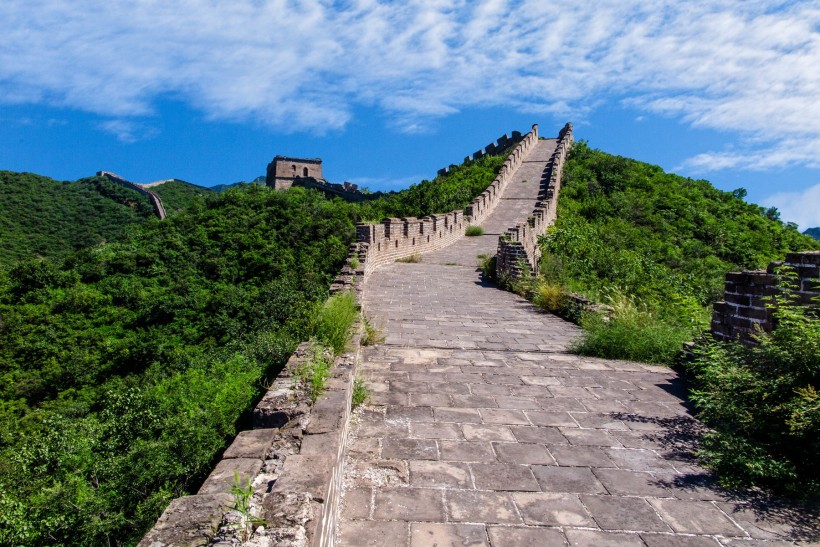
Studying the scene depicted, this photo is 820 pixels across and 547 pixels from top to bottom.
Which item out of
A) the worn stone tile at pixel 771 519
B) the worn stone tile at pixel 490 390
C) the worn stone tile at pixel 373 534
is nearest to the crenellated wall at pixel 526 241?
the worn stone tile at pixel 490 390

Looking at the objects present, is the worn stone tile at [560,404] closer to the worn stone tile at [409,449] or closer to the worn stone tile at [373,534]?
the worn stone tile at [409,449]

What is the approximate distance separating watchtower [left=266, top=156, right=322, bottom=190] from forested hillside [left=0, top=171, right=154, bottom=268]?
14785 millimetres

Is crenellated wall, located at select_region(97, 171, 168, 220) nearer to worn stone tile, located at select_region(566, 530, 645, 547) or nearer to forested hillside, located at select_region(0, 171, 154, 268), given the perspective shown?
forested hillside, located at select_region(0, 171, 154, 268)

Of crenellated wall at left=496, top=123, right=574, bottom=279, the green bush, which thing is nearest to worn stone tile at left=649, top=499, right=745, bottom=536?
the green bush

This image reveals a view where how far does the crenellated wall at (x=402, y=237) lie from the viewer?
35.2 feet

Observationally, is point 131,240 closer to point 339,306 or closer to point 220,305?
point 220,305

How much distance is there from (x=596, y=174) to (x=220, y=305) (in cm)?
2336

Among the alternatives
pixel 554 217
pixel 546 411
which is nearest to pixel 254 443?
pixel 546 411

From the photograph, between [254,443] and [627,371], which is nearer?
[254,443]

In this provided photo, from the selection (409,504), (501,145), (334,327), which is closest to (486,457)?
(409,504)

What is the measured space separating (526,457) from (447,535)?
3.37ft

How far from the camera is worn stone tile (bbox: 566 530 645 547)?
7.63ft

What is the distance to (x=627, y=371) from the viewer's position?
17.7 ft

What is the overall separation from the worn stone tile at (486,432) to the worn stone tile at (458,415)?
94 mm
